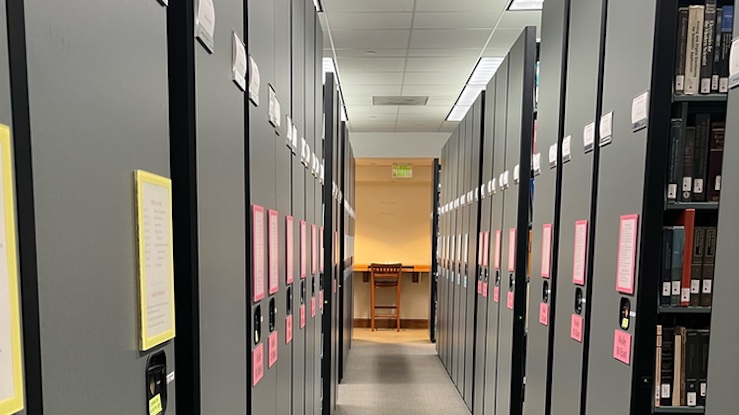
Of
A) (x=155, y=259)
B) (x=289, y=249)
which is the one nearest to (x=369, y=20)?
(x=289, y=249)

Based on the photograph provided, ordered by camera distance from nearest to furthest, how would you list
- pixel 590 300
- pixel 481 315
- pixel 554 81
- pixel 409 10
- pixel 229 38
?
pixel 229 38 < pixel 590 300 < pixel 554 81 < pixel 481 315 < pixel 409 10

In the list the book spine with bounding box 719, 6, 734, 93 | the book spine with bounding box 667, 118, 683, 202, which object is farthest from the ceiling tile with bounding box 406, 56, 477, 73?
the book spine with bounding box 667, 118, 683, 202

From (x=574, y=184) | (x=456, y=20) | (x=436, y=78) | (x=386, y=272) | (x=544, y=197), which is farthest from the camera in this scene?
(x=386, y=272)

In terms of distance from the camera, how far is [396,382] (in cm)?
473

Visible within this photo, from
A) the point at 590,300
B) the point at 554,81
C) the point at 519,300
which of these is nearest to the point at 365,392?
the point at 519,300

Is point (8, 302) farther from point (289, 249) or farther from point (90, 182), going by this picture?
point (289, 249)

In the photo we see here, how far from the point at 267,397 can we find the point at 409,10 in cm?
332

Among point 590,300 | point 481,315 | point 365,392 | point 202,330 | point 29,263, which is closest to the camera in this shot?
point 29,263

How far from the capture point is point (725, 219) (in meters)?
1.06

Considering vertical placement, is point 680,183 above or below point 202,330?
above

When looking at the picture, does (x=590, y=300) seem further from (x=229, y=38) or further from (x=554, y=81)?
(x=229, y=38)

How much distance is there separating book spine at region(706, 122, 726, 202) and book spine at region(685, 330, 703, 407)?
491 millimetres

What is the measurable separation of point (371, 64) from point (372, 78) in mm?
427

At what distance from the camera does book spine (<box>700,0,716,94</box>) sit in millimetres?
1431
